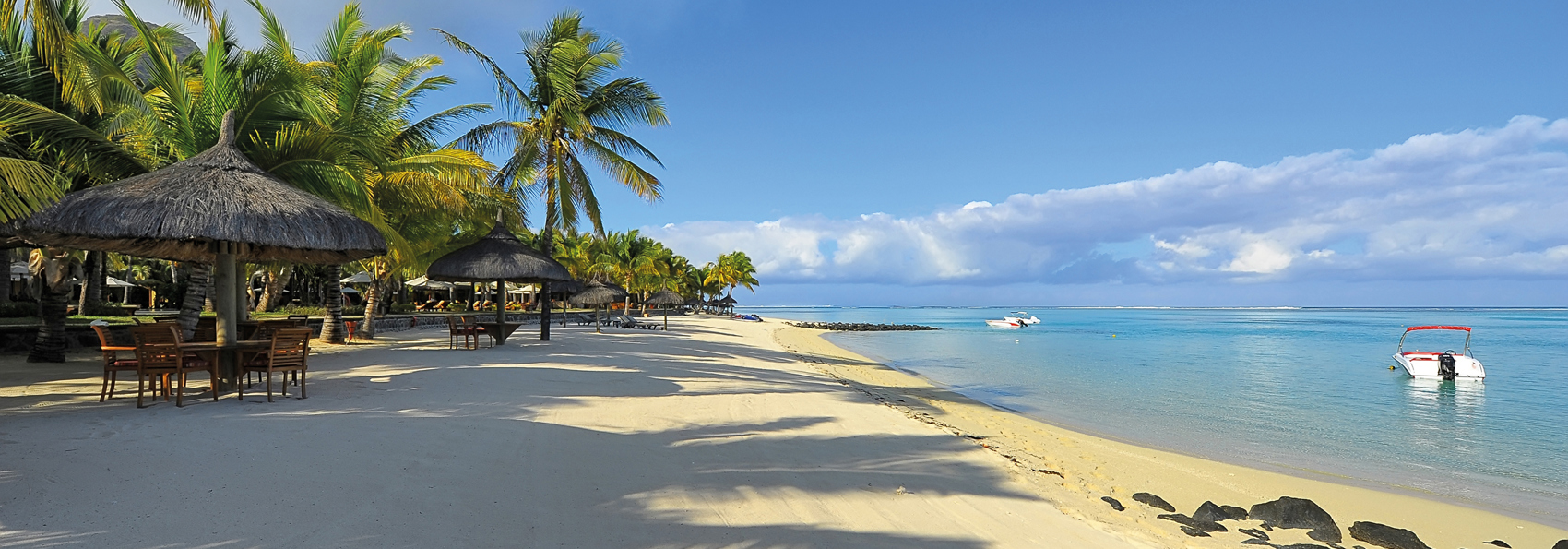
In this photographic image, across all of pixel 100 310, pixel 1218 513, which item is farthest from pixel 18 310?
pixel 1218 513

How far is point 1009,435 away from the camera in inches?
315

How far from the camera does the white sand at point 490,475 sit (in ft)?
11.2

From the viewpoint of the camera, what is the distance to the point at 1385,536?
488 centimetres

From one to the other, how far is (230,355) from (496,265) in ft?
21.0

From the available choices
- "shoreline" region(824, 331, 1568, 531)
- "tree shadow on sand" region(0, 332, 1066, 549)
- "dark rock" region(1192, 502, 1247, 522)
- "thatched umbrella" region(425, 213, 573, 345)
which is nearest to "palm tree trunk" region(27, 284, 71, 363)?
"tree shadow on sand" region(0, 332, 1066, 549)

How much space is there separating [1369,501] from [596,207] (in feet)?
45.4

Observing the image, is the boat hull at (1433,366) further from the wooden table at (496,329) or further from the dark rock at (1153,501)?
the wooden table at (496,329)

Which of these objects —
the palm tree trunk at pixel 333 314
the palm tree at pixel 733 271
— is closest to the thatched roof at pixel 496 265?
the palm tree trunk at pixel 333 314

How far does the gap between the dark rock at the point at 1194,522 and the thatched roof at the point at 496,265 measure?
11206 mm

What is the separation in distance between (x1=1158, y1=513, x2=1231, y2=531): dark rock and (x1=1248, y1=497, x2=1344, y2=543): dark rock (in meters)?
0.42

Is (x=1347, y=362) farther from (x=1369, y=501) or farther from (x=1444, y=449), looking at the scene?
(x=1369, y=501)

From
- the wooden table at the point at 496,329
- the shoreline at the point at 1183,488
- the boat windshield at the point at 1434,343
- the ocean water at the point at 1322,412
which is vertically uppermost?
the wooden table at the point at 496,329

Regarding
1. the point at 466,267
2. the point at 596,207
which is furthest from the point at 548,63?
the point at 466,267

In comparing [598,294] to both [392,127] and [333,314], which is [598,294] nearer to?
[333,314]
